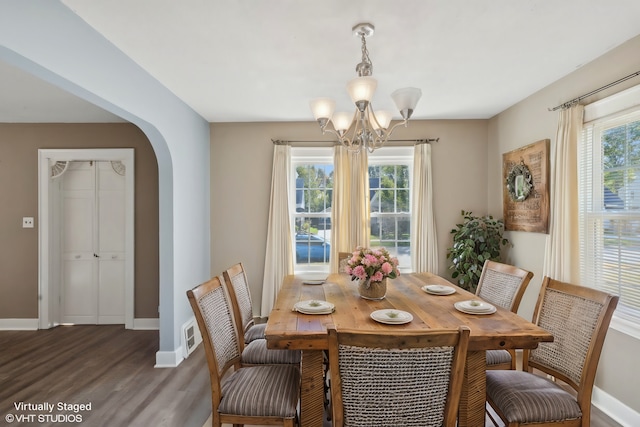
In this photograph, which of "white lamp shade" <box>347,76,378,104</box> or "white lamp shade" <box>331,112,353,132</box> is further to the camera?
"white lamp shade" <box>331,112,353,132</box>

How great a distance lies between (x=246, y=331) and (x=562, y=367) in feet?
6.33

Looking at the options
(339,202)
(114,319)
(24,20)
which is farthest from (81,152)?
(339,202)

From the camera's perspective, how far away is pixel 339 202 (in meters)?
3.97

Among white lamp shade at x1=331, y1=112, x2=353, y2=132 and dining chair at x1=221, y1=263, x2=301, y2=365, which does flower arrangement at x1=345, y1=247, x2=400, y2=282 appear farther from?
white lamp shade at x1=331, y1=112, x2=353, y2=132

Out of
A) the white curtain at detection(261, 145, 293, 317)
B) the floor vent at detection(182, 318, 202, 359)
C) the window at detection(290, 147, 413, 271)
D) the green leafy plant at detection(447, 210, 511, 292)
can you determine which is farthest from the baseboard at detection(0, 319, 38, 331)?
the green leafy plant at detection(447, 210, 511, 292)

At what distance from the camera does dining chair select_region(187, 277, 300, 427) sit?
5.12 ft

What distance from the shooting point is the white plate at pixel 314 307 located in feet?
6.15

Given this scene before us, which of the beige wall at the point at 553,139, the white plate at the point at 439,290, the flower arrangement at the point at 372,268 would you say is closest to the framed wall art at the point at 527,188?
the beige wall at the point at 553,139

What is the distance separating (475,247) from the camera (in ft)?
11.9

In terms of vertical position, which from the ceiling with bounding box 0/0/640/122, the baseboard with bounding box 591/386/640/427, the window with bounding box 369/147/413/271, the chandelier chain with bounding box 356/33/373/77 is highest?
the ceiling with bounding box 0/0/640/122

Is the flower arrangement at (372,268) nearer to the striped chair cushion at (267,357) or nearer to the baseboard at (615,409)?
the striped chair cushion at (267,357)

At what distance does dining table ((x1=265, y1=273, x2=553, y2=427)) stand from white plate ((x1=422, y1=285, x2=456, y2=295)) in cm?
13

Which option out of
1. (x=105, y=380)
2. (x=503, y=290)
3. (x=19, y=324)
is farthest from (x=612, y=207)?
(x=19, y=324)

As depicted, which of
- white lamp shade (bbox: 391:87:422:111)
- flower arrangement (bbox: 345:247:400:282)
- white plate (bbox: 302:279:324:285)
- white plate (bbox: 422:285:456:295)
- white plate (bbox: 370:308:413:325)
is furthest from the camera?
white plate (bbox: 302:279:324:285)
